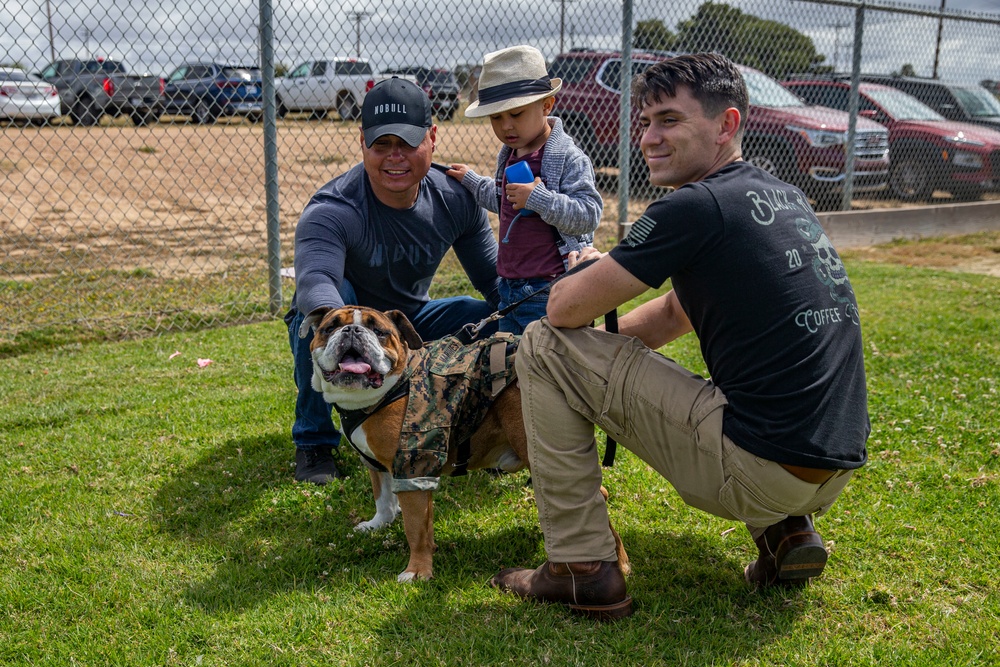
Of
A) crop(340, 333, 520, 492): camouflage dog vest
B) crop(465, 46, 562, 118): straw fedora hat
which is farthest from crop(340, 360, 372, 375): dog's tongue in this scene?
crop(465, 46, 562, 118): straw fedora hat

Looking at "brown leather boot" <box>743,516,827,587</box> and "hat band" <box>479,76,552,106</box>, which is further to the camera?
"hat band" <box>479,76,552,106</box>

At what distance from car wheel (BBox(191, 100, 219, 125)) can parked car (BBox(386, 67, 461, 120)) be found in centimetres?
162

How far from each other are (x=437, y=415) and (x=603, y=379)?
684 mm

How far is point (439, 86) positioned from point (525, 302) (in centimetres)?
445

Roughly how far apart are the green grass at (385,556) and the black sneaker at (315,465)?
0.22ft

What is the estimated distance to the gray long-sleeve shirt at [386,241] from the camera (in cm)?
363

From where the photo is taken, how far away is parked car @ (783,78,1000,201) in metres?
12.3

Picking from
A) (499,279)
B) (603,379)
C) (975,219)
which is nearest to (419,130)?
(499,279)

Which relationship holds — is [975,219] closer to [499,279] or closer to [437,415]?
[499,279]

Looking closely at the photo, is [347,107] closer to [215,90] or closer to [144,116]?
[215,90]

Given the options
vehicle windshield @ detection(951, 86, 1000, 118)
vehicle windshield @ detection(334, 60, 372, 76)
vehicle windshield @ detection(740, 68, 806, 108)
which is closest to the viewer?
vehicle windshield @ detection(334, 60, 372, 76)

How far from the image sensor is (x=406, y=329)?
332 centimetres

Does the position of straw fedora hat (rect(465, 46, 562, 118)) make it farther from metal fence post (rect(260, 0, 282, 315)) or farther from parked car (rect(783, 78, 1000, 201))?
parked car (rect(783, 78, 1000, 201))

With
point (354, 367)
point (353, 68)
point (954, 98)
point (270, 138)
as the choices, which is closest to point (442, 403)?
point (354, 367)
